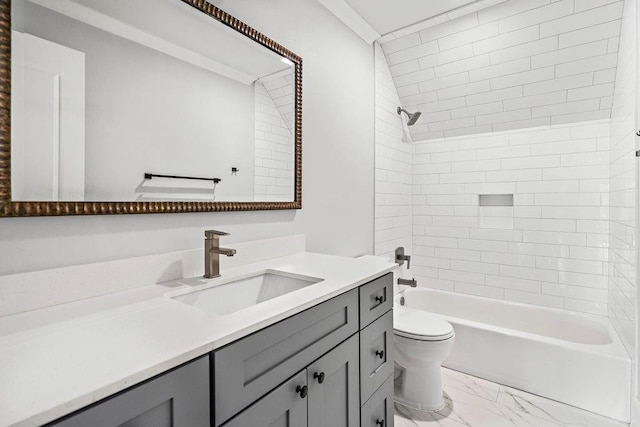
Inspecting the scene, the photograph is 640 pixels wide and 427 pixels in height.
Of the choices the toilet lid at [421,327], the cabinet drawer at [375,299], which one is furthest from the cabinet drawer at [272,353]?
the toilet lid at [421,327]

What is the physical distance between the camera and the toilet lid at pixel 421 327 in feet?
6.21

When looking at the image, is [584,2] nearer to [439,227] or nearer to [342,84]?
[342,84]

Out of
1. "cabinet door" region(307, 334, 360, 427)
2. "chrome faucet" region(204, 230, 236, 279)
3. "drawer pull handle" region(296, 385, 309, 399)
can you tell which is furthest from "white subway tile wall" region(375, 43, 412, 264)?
"drawer pull handle" region(296, 385, 309, 399)

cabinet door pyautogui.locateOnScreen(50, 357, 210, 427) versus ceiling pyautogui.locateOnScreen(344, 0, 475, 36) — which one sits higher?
ceiling pyautogui.locateOnScreen(344, 0, 475, 36)

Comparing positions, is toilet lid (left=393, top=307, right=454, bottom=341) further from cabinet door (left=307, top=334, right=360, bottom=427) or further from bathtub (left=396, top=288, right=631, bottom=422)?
cabinet door (left=307, top=334, right=360, bottom=427)

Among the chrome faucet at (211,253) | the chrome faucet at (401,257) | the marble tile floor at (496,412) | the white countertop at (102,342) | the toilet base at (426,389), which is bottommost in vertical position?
the marble tile floor at (496,412)

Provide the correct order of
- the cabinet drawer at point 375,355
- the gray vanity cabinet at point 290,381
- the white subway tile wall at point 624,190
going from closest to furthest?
the gray vanity cabinet at point 290,381
the cabinet drawer at point 375,355
the white subway tile wall at point 624,190

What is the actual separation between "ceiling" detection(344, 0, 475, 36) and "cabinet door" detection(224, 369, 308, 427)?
224 centimetres

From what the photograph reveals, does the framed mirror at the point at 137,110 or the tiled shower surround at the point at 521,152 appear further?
the tiled shower surround at the point at 521,152

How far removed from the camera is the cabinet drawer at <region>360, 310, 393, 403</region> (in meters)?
1.27

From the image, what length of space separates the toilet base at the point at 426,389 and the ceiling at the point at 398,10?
2.31 m

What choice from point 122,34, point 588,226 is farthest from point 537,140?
point 122,34

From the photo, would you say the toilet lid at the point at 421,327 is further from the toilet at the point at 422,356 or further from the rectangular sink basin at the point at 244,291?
the rectangular sink basin at the point at 244,291

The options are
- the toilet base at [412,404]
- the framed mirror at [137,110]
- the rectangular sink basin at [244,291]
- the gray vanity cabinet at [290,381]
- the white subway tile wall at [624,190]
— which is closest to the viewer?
the gray vanity cabinet at [290,381]
